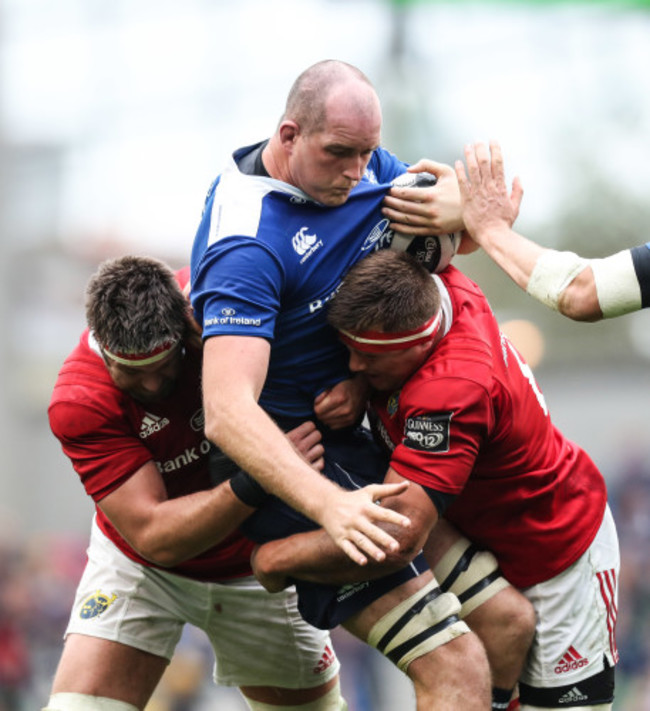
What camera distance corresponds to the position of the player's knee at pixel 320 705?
21.5 feet

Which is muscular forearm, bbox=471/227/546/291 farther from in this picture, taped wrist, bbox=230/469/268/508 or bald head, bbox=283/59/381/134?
taped wrist, bbox=230/469/268/508

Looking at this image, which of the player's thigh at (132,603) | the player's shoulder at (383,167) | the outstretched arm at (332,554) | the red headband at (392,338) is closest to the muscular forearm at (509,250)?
the red headband at (392,338)

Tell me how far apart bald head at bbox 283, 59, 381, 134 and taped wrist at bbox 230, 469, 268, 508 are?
1.28 metres

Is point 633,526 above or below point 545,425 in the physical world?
below

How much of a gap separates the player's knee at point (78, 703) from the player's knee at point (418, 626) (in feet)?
4.54

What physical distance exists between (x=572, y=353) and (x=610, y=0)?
21.2 ft

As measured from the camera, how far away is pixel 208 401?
464cm

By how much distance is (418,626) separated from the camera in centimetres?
505

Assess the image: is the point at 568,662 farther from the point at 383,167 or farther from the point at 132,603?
the point at 383,167

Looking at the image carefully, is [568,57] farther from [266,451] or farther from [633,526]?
[266,451]

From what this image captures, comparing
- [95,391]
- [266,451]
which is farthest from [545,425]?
[95,391]

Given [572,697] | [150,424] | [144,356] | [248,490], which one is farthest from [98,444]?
[572,697]

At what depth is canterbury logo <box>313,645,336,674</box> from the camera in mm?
6465

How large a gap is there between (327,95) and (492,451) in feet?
4.73
